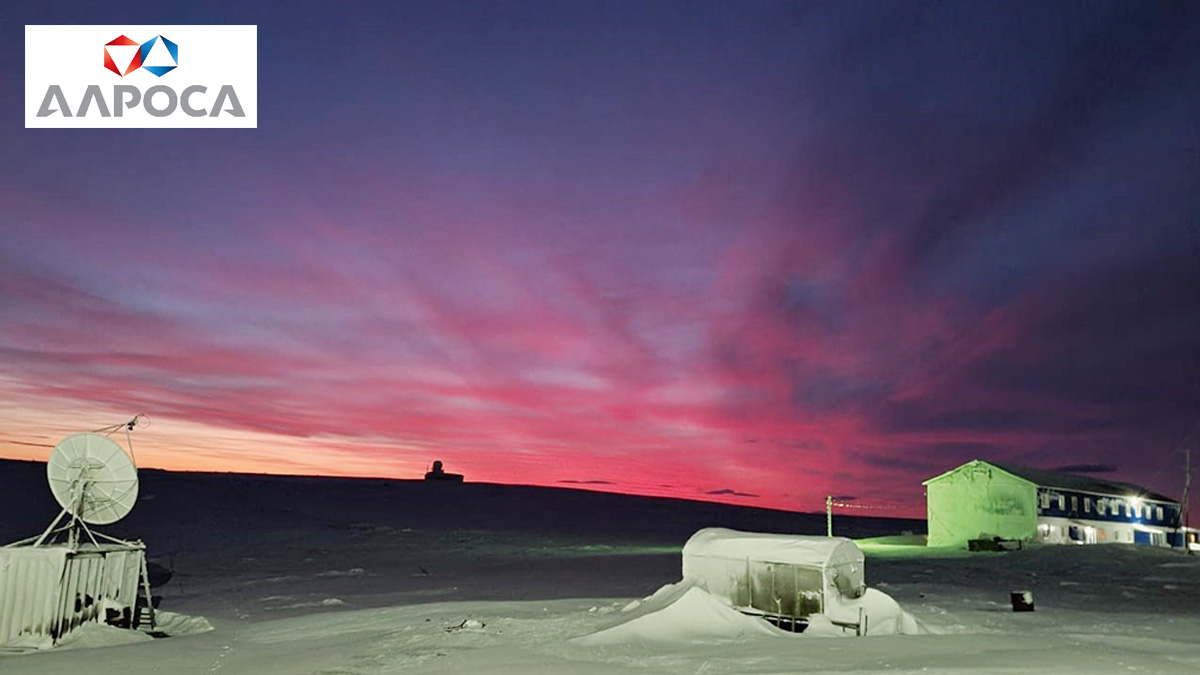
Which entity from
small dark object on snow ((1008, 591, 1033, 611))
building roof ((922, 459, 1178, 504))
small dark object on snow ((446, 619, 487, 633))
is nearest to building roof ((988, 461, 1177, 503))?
building roof ((922, 459, 1178, 504))

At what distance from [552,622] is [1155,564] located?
128ft

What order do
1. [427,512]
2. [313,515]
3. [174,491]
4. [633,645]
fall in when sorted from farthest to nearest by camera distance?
[427,512] → [174,491] → [313,515] → [633,645]

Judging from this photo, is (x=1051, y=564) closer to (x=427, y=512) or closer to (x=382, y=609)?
(x=382, y=609)

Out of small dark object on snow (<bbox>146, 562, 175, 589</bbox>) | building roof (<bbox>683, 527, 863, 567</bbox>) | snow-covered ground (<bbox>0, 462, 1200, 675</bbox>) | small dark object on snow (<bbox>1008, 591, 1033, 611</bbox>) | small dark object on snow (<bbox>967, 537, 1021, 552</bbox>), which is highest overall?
building roof (<bbox>683, 527, 863, 567</bbox>)

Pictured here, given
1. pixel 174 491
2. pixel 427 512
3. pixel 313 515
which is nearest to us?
pixel 313 515

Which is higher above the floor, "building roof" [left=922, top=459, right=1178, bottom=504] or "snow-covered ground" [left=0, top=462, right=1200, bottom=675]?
"building roof" [left=922, top=459, right=1178, bottom=504]

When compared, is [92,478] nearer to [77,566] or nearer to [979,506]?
[77,566]

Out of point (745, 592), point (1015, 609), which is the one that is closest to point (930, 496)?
point (1015, 609)

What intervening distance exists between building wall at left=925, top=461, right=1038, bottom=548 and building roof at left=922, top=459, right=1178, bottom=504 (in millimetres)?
527

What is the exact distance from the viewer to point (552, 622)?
23.0 m

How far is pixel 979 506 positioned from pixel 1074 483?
10931 millimetres

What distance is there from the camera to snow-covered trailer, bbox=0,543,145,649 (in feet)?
71.2

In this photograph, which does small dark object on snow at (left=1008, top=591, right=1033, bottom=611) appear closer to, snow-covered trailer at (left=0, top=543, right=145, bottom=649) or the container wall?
snow-covered trailer at (left=0, top=543, right=145, bottom=649)

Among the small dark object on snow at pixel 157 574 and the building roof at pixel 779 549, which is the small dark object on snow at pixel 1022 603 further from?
the small dark object on snow at pixel 157 574
